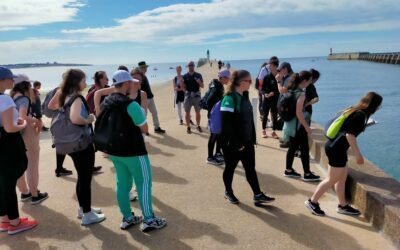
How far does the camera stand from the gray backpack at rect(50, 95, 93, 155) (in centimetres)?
420

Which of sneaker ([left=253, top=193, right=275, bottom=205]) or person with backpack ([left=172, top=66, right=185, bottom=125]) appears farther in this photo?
person with backpack ([left=172, top=66, right=185, bottom=125])

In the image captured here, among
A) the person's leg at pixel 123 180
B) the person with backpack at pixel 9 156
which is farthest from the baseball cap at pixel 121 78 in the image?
the person with backpack at pixel 9 156

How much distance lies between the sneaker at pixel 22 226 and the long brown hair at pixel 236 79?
2.90m

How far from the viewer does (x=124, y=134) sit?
3773 mm

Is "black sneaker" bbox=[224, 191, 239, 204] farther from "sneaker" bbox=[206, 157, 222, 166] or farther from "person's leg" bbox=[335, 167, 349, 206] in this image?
"sneaker" bbox=[206, 157, 222, 166]

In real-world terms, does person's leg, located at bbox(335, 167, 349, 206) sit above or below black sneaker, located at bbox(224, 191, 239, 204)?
above

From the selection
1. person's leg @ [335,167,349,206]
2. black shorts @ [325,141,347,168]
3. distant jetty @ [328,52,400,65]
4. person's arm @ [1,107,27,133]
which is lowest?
person's leg @ [335,167,349,206]

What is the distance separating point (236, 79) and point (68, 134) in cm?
214

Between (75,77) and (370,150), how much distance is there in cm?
1014

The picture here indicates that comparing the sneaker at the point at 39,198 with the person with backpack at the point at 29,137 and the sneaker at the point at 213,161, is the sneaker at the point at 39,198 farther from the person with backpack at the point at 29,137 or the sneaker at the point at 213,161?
the sneaker at the point at 213,161

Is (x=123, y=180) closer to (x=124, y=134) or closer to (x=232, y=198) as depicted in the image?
(x=124, y=134)

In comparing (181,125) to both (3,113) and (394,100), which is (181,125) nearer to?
(3,113)

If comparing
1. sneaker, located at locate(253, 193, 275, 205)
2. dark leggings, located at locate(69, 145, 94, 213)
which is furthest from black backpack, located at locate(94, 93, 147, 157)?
sneaker, located at locate(253, 193, 275, 205)

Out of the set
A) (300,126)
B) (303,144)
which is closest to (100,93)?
(300,126)
